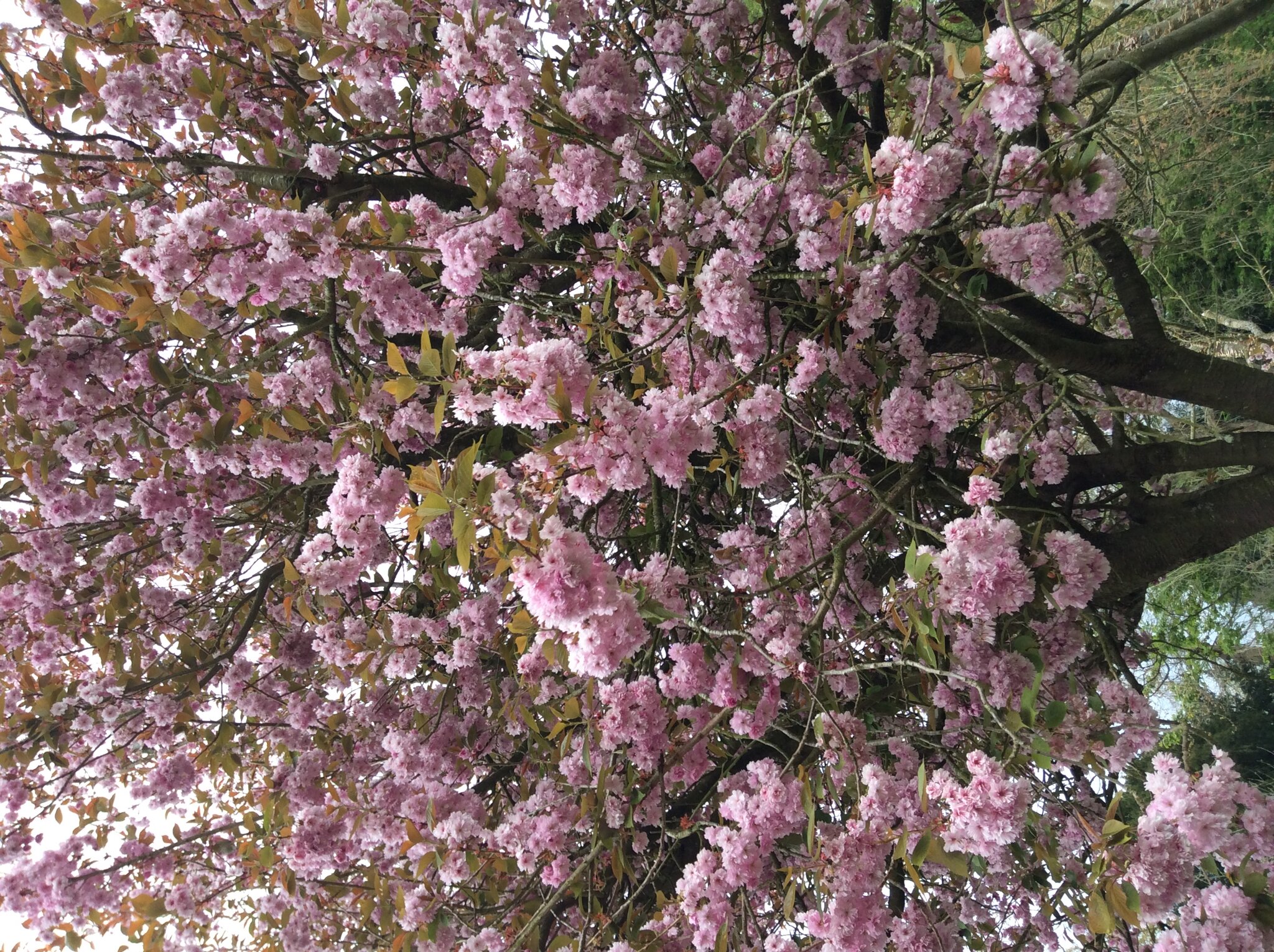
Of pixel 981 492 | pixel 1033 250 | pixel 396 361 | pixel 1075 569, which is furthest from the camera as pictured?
pixel 1033 250

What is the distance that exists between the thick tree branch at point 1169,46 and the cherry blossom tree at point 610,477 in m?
0.02

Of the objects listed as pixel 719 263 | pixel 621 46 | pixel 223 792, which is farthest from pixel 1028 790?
pixel 223 792

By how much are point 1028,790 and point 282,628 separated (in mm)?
2773

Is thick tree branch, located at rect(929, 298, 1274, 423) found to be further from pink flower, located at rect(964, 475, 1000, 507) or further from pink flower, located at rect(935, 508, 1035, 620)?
pink flower, located at rect(935, 508, 1035, 620)

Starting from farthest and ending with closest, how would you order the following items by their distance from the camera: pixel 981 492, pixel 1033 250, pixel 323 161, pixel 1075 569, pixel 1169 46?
1. pixel 1169 46
2. pixel 323 161
3. pixel 1033 250
4. pixel 1075 569
5. pixel 981 492

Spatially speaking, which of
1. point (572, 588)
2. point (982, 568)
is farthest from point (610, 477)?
point (982, 568)

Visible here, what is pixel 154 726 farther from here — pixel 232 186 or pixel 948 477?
pixel 948 477

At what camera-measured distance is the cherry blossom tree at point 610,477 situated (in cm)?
153

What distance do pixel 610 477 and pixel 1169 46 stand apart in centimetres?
253

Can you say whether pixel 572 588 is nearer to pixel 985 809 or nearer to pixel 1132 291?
pixel 985 809

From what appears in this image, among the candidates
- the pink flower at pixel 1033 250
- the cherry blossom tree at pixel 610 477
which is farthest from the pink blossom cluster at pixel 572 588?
the pink flower at pixel 1033 250

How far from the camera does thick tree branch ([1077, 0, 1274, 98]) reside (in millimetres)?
2238

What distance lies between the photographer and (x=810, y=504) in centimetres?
219

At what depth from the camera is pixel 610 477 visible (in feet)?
4.79
